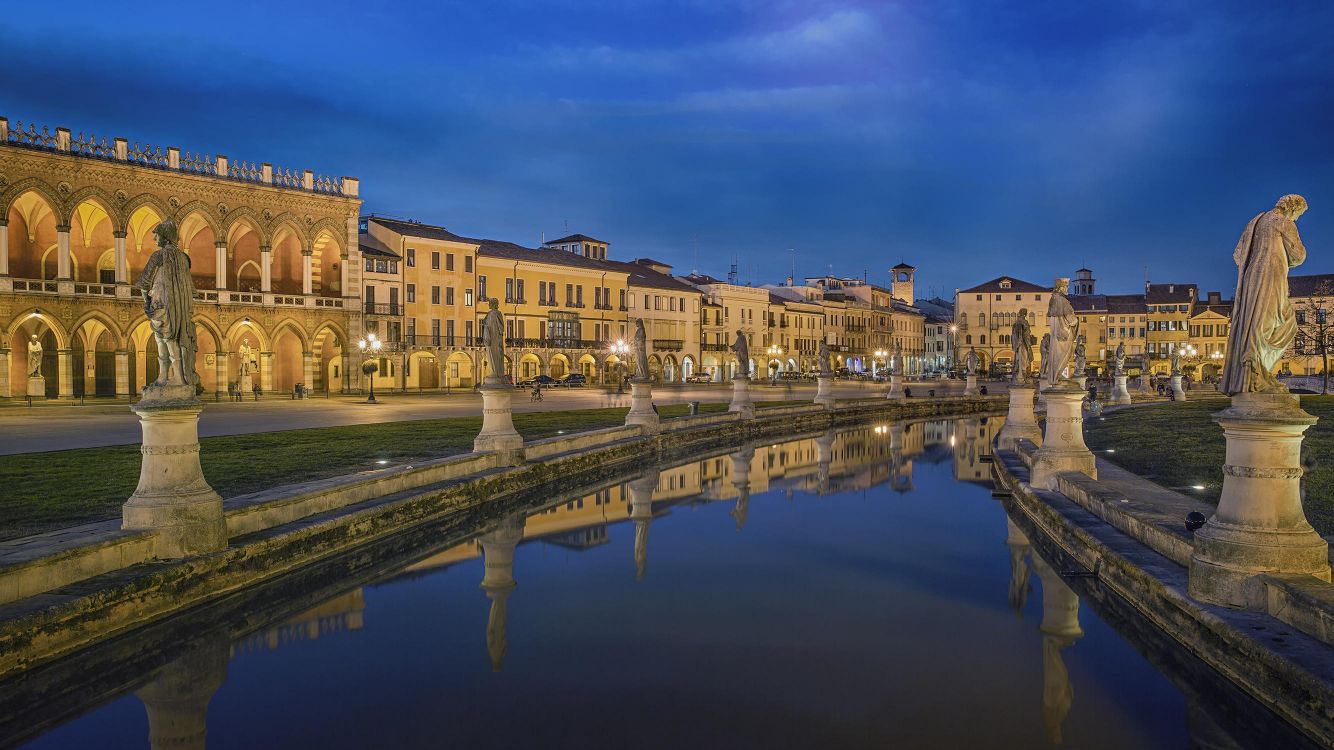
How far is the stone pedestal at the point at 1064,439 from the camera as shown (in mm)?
13320

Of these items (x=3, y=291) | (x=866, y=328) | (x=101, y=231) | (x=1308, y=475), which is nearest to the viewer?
(x=1308, y=475)

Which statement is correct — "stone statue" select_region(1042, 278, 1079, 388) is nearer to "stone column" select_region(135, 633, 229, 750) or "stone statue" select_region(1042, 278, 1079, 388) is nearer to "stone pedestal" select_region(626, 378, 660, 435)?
"stone column" select_region(135, 633, 229, 750)

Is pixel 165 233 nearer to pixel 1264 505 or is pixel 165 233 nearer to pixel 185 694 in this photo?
pixel 185 694

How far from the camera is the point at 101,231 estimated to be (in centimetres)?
4488

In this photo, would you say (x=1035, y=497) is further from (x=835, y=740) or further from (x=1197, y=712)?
(x=835, y=740)

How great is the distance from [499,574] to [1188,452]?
1445 centimetres

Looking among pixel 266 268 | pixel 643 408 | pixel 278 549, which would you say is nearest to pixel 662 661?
pixel 278 549

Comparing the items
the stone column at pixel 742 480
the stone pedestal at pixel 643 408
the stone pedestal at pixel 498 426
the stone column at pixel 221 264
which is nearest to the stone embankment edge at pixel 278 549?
the stone pedestal at pixel 498 426

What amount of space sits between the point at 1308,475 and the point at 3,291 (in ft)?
157

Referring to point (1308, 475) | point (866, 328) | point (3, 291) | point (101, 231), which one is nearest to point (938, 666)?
point (1308, 475)

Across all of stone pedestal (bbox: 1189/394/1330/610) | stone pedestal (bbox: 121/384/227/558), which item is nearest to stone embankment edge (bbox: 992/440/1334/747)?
stone pedestal (bbox: 1189/394/1330/610)

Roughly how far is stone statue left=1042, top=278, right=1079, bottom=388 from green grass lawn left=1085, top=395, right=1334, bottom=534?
2.15 m

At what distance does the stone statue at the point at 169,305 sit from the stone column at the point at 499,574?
3909mm

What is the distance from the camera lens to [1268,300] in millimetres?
6453
